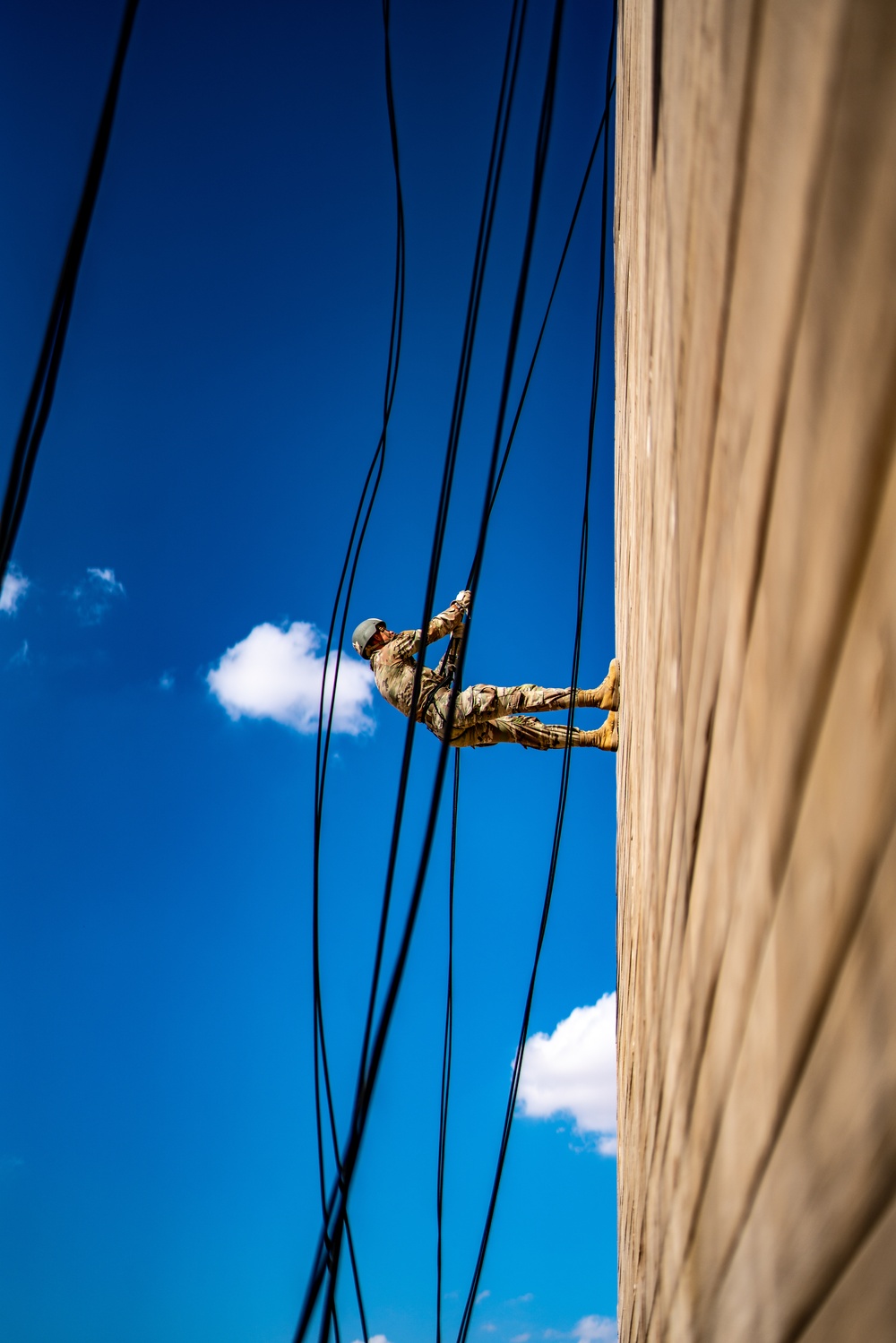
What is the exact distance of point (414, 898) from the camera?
5.76 ft

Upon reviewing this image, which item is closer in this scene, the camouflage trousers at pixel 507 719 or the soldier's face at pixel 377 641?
the camouflage trousers at pixel 507 719

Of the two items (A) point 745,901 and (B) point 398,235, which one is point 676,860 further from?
(B) point 398,235

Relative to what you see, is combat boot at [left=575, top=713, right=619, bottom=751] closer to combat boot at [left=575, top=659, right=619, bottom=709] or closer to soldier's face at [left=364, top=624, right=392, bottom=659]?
combat boot at [left=575, top=659, right=619, bottom=709]

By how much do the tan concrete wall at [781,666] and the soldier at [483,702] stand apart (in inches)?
193

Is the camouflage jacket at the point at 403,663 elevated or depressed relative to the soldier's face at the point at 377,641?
depressed

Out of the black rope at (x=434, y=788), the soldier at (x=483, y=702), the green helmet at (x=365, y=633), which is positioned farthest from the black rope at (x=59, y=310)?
the green helmet at (x=365, y=633)

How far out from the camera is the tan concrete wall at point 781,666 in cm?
72

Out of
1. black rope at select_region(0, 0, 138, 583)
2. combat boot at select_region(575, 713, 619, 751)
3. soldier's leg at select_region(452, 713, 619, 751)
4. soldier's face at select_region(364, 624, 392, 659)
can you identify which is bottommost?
black rope at select_region(0, 0, 138, 583)

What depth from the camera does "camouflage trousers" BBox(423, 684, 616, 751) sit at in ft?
22.2

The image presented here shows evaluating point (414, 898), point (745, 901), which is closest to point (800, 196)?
point (745, 901)

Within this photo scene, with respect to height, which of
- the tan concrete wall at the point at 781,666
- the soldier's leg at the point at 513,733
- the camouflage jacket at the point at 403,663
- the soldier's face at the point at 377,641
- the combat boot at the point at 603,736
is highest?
the soldier's face at the point at 377,641

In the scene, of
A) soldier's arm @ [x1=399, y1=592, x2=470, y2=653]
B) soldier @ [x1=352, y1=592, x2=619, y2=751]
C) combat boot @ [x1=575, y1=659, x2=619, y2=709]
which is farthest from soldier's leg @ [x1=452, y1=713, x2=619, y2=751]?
soldier's arm @ [x1=399, y1=592, x2=470, y2=653]

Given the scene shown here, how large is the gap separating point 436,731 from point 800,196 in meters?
6.00

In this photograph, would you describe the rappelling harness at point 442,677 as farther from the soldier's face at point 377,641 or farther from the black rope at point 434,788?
the black rope at point 434,788
